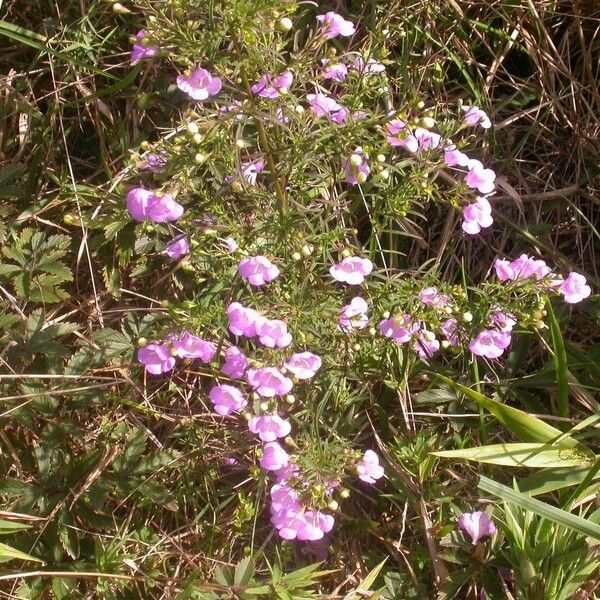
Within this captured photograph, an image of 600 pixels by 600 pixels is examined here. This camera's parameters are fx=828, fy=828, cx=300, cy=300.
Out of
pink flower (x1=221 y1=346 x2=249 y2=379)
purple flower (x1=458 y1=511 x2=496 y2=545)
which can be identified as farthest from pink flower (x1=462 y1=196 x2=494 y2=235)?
purple flower (x1=458 y1=511 x2=496 y2=545)

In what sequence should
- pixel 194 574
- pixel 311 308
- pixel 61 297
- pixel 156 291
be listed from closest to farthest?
1. pixel 311 308
2. pixel 194 574
3. pixel 61 297
4. pixel 156 291

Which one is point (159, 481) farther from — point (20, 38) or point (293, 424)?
point (20, 38)

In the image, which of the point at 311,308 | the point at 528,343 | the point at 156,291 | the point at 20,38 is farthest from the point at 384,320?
the point at 20,38

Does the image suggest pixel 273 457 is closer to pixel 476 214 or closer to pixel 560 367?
pixel 476 214

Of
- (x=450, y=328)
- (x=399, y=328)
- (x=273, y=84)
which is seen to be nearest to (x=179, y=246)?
(x=273, y=84)

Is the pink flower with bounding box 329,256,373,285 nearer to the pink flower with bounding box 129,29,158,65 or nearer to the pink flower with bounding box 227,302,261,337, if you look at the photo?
the pink flower with bounding box 227,302,261,337

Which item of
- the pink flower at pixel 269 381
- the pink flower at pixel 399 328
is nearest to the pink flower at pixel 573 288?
the pink flower at pixel 399 328
